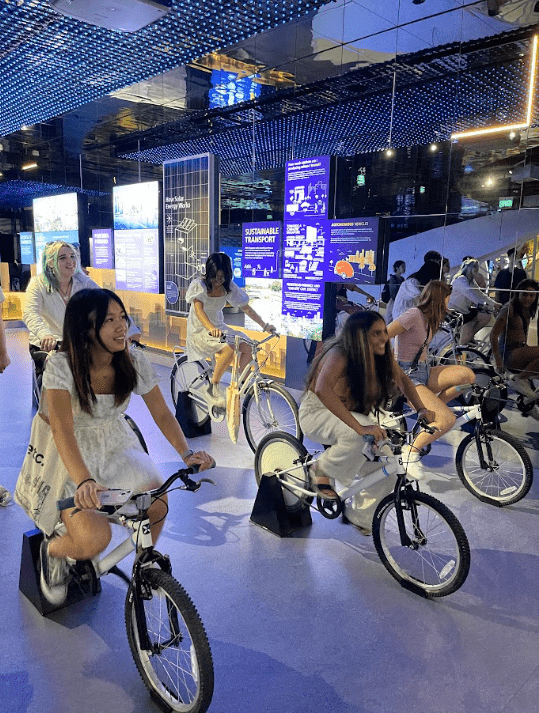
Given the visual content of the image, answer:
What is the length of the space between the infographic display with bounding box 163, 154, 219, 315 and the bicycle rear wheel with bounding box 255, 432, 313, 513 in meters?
4.42

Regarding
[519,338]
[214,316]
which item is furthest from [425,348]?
[214,316]

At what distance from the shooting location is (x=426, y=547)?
265 centimetres

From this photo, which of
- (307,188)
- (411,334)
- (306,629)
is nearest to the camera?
(306,629)

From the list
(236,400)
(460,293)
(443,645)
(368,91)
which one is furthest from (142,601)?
(368,91)

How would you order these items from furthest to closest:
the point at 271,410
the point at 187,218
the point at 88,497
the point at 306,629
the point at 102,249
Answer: the point at 102,249, the point at 187,218, the point at 271,410, the point at 306,629, the point at 88,497

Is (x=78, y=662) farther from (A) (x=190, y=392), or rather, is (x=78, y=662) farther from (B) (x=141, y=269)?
(B) (x=141, y=269)

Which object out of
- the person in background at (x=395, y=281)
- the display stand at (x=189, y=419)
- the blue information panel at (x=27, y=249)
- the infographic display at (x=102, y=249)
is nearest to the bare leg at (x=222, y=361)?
the display stand at (x=189, y=419)

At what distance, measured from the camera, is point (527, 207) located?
4492 mm

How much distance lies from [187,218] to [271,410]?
13.9 ft

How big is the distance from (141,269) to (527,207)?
19.8 ft

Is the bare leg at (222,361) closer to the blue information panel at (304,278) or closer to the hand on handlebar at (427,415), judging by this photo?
the blue information panel at (304,278)

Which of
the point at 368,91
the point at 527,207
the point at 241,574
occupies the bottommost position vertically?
the point at 241,574

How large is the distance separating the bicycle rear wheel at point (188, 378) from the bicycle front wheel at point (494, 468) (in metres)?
2.16

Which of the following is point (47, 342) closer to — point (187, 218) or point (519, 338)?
point (519, 338)
